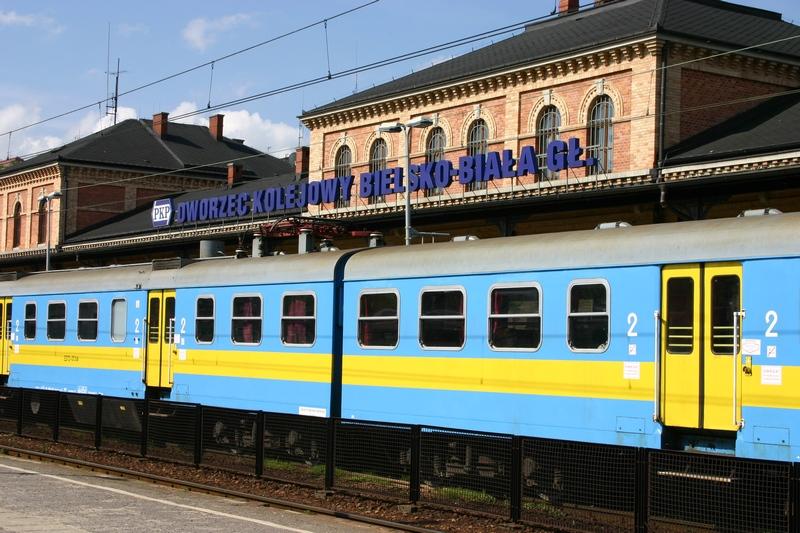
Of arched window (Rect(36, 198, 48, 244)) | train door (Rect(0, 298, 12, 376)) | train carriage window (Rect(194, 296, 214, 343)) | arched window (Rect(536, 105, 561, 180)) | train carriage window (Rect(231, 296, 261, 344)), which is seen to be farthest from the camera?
arched window (Rect(36, 198, 48, 244))

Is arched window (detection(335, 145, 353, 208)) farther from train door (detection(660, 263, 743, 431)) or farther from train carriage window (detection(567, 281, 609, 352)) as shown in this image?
train door (detection(660, 263, 743, 431))

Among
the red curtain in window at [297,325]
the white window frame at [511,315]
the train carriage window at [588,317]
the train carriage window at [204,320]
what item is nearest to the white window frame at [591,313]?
the train carriage window at [588,317]

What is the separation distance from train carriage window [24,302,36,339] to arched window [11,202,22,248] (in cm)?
4696

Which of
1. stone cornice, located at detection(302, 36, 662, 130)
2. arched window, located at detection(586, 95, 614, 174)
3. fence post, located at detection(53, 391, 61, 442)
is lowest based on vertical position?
fence post, located at detection(53, 391, 61, 442)

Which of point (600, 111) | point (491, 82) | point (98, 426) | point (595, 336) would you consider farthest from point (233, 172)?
point (595, 336)

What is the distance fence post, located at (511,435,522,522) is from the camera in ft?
43.9

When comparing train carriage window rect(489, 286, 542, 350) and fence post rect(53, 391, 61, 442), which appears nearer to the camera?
train carriage window rect(489, 286, 542, 350)

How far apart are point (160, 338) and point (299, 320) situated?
452 cm

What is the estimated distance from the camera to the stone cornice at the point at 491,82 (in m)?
37.8

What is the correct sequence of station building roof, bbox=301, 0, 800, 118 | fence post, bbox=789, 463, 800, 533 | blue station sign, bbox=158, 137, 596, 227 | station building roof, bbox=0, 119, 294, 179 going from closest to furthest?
fence post, bbox=789, 463, 800, 533, station building roof, bbox=301, 0, 800, 118, blue station sign, bbox=158, 137, 596, 227, station building roof, bbox=0, 119, 294, 179

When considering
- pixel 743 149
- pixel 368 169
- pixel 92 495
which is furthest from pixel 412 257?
pixel 368 169

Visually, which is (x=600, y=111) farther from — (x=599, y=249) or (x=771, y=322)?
(x=771, y=322)

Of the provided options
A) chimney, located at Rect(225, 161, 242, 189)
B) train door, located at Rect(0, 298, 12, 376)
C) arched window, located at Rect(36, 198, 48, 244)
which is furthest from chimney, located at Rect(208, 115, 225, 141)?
train door, located at Rect(0, 298, 12, 376)

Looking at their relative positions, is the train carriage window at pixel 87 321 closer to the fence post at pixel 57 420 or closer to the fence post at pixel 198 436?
the fence post at pixel 57 420
